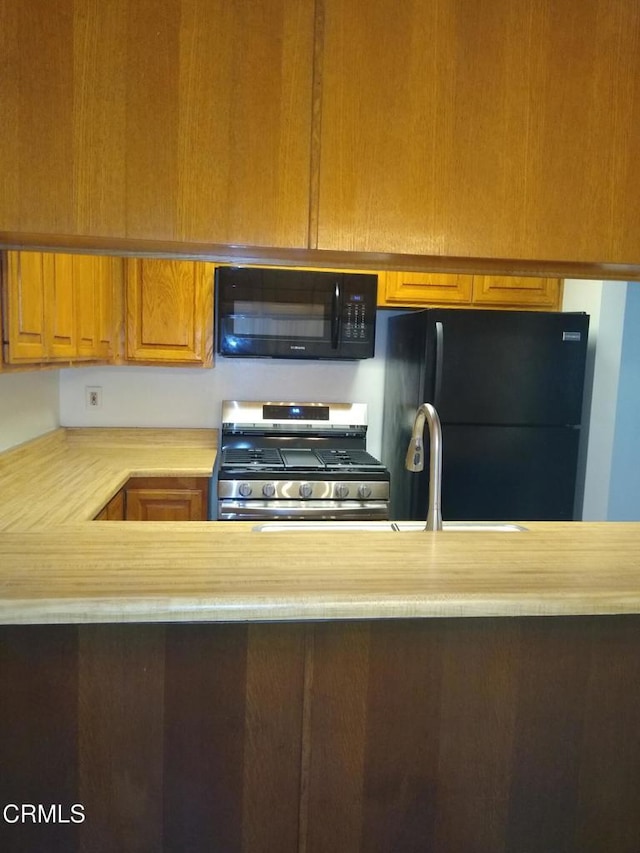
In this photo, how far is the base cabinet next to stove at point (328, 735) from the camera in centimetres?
Answer: 101

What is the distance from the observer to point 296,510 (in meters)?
2.54

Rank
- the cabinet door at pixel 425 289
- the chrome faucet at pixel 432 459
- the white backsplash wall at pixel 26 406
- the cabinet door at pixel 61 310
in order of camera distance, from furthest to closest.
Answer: the cabinet door at pixel 425 289 < the white backsplash wall at pixel 26 406 < the cabinet door at pixel 61 310 < the chrome faucet at pixel 432 459

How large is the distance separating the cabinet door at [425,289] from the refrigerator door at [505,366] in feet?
1.05

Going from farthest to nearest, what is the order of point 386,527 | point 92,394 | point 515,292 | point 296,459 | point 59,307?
point 92,394
point 515,292
point 296,459
point 59,307
point 386,527

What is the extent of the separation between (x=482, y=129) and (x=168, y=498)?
6.56 ft

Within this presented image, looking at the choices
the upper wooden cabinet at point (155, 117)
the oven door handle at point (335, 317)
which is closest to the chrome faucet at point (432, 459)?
the upper wooden cabinet at point (155, 117)

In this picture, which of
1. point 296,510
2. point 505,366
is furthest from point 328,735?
point 505,366

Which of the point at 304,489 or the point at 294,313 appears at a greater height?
the point at 294,313

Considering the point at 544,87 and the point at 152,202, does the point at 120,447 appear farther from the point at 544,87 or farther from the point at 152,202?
the point at 544,87

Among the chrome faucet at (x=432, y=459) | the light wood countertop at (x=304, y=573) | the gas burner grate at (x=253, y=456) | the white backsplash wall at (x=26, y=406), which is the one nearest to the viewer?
the light wood countertop at (x=304, y=573)

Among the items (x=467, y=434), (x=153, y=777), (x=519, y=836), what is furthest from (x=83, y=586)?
(x=467, y=434)

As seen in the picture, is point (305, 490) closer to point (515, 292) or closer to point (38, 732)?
point (515, 292)

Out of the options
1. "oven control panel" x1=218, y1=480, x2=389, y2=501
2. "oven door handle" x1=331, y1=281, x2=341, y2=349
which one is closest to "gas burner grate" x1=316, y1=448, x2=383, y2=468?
"oven control panel" x1=218, y1=480, x2=389, y2=501

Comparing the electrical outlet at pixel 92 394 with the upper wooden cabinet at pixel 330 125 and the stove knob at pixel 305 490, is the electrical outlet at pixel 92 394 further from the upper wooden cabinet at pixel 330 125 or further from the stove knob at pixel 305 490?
the upper wooden cabinet at pixel 330 125
